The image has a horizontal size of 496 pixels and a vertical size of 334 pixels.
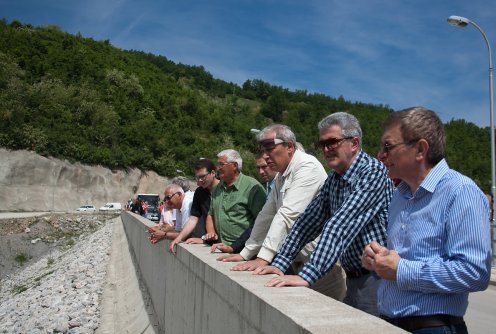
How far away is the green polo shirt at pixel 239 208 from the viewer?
211 inches

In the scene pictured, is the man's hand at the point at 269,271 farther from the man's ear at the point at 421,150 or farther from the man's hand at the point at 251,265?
the man's ear at the point at 421,150

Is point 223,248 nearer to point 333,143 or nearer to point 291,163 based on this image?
point 291,163

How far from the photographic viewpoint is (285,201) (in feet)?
12.6

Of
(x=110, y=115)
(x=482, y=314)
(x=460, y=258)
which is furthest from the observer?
(x=110, y=115)

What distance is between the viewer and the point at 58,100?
6488 cm

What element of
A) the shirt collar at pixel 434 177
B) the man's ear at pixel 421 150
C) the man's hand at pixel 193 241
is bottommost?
the man's hand at pixel 193 241

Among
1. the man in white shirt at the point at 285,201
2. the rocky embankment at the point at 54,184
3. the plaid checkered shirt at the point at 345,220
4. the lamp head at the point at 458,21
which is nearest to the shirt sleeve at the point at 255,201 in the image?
the man in white shirt at the point at 285,201

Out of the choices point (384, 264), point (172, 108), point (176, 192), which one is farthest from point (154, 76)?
point (384, 264)

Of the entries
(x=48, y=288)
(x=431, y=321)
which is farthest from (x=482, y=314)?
(x=48, y=288)

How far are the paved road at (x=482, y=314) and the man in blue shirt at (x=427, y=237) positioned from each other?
5.51 meters

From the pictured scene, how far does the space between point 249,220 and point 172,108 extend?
7977 centimetres

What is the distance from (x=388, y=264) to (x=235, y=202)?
122 inches

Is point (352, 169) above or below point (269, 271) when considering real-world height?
above

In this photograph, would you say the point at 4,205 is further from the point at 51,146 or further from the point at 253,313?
the point at 253,313
